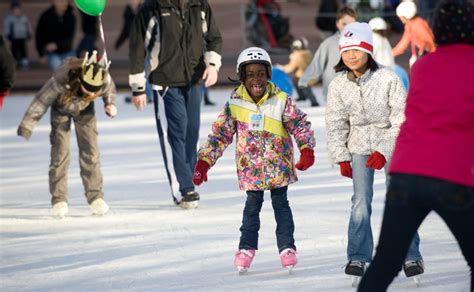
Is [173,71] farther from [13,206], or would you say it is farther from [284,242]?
[284,242]

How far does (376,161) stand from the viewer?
716cm

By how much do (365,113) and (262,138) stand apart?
2.31 ft

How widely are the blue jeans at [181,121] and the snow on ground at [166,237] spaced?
0.30 m

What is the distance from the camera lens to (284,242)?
7922mm

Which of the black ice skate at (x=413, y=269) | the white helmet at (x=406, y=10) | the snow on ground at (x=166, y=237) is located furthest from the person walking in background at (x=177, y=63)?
the white helmet at (x=406, y=10)

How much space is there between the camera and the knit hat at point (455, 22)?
570 cm

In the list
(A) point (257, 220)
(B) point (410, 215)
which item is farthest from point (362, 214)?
(B) point (410, 215)

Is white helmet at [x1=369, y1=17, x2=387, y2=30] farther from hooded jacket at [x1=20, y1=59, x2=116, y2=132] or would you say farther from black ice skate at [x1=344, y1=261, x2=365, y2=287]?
black ice skate at [x1=344, y1=261, x2=365, y2=287]

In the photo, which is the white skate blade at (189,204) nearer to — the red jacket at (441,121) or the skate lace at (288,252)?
the skate lace at (288,252)

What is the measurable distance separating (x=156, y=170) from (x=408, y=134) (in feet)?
24.7

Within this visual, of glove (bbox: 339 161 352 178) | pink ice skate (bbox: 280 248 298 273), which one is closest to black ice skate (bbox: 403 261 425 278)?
glove (bbox: 339 161 352 178)

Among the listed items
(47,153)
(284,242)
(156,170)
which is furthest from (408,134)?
(47,153)

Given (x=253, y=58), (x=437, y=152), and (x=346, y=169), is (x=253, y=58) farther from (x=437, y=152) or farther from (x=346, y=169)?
(x=437, y=152)

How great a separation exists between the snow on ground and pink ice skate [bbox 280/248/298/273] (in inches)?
2.8
